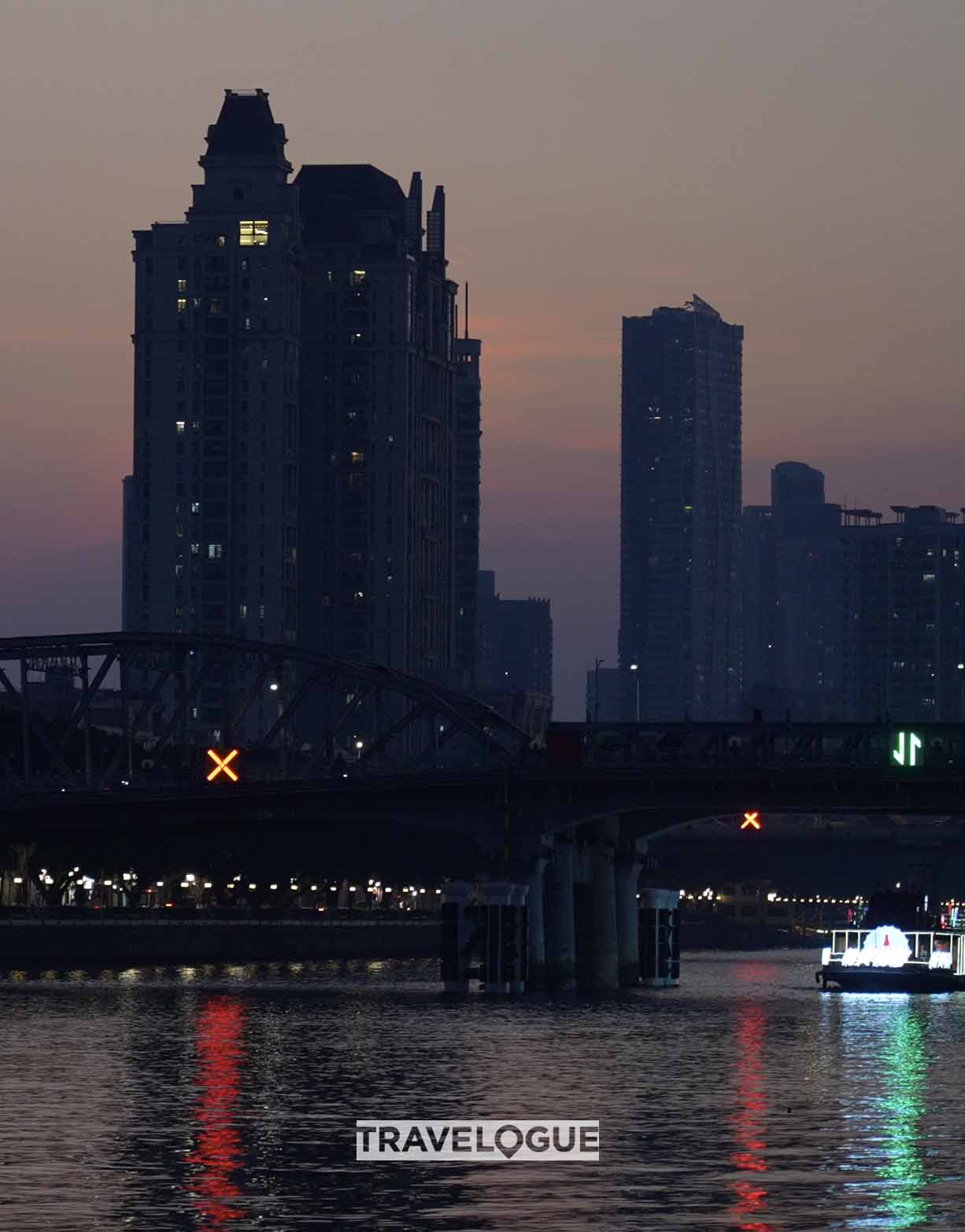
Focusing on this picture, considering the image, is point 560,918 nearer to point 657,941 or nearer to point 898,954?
point 657,941

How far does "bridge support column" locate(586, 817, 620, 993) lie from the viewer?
17562 cm

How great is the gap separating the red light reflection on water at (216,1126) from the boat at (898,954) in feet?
192

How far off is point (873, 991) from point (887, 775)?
20650mm

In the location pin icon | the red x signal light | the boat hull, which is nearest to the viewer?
the location pin icon

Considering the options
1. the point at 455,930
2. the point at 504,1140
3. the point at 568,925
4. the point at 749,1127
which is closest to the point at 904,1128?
the point at 749,1127

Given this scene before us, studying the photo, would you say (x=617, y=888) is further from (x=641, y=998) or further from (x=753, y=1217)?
(x=753, y=1217)

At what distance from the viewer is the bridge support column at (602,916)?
175625 mm

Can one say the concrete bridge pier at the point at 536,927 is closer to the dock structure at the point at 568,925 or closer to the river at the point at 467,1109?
the dock structure at the point at 568,925

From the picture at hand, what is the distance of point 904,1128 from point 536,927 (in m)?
88.7

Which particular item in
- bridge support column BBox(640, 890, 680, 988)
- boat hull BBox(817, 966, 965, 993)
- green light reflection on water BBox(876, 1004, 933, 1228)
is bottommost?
green light reflection on water BBox(876, 1004, 933, 1228)

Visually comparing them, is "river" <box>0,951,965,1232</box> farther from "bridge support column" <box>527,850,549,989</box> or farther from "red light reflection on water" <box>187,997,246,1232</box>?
"bridge support column" <box>527,850,549,989</box>

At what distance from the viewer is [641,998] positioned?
157000mm

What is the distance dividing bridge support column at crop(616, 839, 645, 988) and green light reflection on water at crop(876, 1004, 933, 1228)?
57.2 meters

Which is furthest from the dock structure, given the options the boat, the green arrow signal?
the green arrow signal
